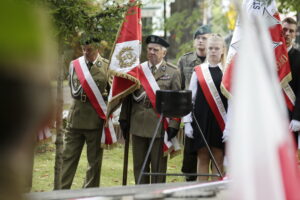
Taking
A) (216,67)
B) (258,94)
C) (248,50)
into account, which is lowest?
(258,94)

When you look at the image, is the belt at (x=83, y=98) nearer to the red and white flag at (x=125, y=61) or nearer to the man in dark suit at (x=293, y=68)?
the red and white flag at (x=125, y=61)

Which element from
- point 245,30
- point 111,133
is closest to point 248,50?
point 245,30

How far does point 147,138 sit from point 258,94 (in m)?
6.03

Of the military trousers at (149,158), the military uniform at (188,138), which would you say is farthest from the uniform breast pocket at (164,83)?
the military trousers at (149,158)

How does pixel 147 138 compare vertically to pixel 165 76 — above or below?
below

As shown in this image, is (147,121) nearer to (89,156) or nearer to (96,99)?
(96,99)

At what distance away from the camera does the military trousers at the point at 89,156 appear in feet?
26.2

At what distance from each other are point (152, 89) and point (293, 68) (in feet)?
5.40

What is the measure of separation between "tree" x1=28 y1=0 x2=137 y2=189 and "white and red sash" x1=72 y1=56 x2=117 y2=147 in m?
0.69

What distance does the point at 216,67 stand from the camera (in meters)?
7.55

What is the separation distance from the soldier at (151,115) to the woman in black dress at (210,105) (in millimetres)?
239

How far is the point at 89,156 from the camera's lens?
26.4ft

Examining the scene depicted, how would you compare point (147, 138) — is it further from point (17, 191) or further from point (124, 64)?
point (17, 191)

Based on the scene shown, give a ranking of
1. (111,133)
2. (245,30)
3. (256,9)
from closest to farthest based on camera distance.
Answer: (245,30), (256,9), (111,133)
